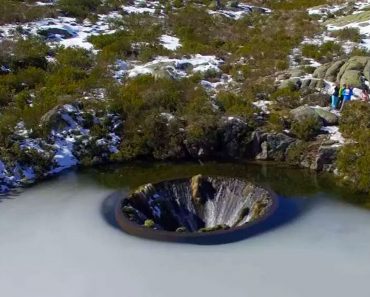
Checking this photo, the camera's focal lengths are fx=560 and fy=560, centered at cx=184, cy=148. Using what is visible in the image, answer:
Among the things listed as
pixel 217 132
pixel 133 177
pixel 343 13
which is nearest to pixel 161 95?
pixel 217 132

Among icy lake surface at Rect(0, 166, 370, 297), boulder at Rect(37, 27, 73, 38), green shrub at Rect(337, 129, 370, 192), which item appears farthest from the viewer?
boulder at Rect(37, 27, 73, 38)

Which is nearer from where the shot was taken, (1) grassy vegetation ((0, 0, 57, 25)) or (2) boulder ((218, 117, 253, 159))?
(2) boulder ((218, 117, 253, 159))

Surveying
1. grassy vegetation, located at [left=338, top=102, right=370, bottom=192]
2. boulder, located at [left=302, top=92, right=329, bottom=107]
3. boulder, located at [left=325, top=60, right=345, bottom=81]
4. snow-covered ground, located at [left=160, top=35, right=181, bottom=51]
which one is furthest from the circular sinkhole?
snow-covered ground, located at [left=160, top=35, right=181, bottom=51]

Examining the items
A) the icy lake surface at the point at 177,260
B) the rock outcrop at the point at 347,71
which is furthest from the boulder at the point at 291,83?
the icy lake surface at the point at 177,260

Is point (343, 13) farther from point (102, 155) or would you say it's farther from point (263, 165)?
point (102, 155)

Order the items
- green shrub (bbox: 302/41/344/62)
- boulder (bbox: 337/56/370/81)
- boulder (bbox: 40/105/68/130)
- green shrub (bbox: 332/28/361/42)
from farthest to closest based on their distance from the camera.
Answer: green shrub (bbox: 332/28/361/42)
green shrub (bbox: 302/41/344/62)
boulder (bbox: 337/56/370/81)
boulder (bbox: 40/105/68/130)

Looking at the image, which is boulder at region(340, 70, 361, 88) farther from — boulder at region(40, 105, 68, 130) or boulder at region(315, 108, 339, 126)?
boulder at region(40, 105, 68, 130)

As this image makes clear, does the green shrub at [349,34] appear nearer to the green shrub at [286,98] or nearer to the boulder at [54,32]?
the green shrub at [286,98]
